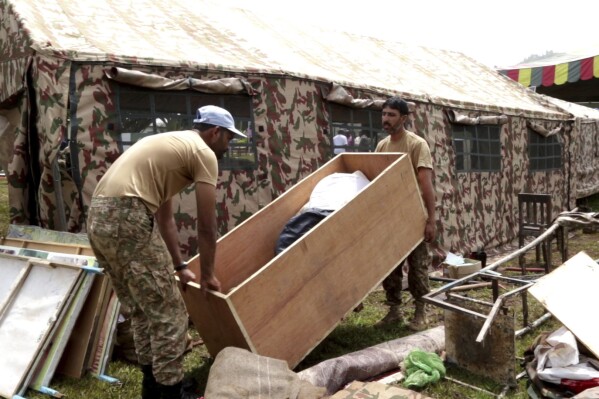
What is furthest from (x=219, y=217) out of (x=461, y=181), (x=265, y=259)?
→ (x=461, y=181)

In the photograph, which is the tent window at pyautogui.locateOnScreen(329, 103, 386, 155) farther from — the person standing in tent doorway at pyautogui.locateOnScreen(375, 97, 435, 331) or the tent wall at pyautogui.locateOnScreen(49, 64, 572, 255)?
the person standing in tent doorway at pyautogui.locateOnScreen(375, 97, 435, 331)

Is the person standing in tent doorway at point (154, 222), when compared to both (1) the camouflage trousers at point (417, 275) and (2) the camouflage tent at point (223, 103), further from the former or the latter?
(1) the camouflage trousers at point (417, 275)

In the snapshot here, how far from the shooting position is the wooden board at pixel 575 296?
11.0ft

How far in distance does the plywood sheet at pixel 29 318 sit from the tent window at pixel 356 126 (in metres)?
3.58

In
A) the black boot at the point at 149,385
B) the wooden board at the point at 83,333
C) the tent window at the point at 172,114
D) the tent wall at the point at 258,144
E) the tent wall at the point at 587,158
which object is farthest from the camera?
the tent wall at the point at 587,158

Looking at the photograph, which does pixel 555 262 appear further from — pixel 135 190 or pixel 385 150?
pixel 135 190

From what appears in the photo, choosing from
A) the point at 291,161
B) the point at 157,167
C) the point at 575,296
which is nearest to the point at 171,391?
the point at 157,167

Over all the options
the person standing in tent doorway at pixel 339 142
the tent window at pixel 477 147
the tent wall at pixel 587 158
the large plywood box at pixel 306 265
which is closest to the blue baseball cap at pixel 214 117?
the large plywood box at pixel 306 265

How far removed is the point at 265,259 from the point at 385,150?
4.76ft

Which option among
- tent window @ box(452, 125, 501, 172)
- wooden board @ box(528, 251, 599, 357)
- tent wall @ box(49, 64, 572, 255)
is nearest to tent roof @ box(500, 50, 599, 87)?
tent wall @ box(49, 64, 572, 255)

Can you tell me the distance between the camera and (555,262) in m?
8.00

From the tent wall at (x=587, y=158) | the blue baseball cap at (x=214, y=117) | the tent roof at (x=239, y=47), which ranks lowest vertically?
the tent wall at (x=587, y=158)

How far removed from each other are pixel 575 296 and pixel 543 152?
772 centimetres

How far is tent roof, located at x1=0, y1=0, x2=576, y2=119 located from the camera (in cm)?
518
